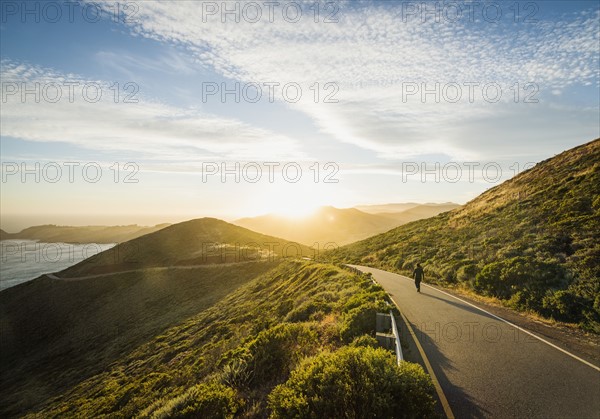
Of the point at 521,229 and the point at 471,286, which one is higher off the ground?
the point at 521,229

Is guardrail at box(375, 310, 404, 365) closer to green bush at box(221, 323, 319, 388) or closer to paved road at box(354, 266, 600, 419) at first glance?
paved road at box(354, 266, 600, 419)

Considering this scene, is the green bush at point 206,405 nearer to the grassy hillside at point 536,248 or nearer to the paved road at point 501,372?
the paved road at point 501,372

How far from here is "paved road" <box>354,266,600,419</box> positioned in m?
5.85

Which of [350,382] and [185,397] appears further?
[185,397]

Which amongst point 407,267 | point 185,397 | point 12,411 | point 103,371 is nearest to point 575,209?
point 407,267

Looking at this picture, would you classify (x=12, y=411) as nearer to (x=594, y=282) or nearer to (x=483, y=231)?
(x=594, y=282)

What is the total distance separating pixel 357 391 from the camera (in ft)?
18.6

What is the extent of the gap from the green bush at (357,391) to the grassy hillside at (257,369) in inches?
0.8

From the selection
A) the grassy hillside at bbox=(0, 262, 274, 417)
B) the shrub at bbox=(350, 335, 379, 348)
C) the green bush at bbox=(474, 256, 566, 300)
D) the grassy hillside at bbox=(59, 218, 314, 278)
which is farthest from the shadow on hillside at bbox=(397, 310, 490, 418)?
the grassy hillside at bbox=(59, 218, 314, 278)

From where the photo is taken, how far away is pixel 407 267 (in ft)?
94.6

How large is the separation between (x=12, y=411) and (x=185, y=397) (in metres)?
25.9

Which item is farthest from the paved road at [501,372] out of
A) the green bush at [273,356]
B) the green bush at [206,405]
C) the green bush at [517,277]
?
the green bush at [206,405]

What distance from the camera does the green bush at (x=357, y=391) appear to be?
5336mm

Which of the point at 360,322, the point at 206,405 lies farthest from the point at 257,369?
the point at 360,322
